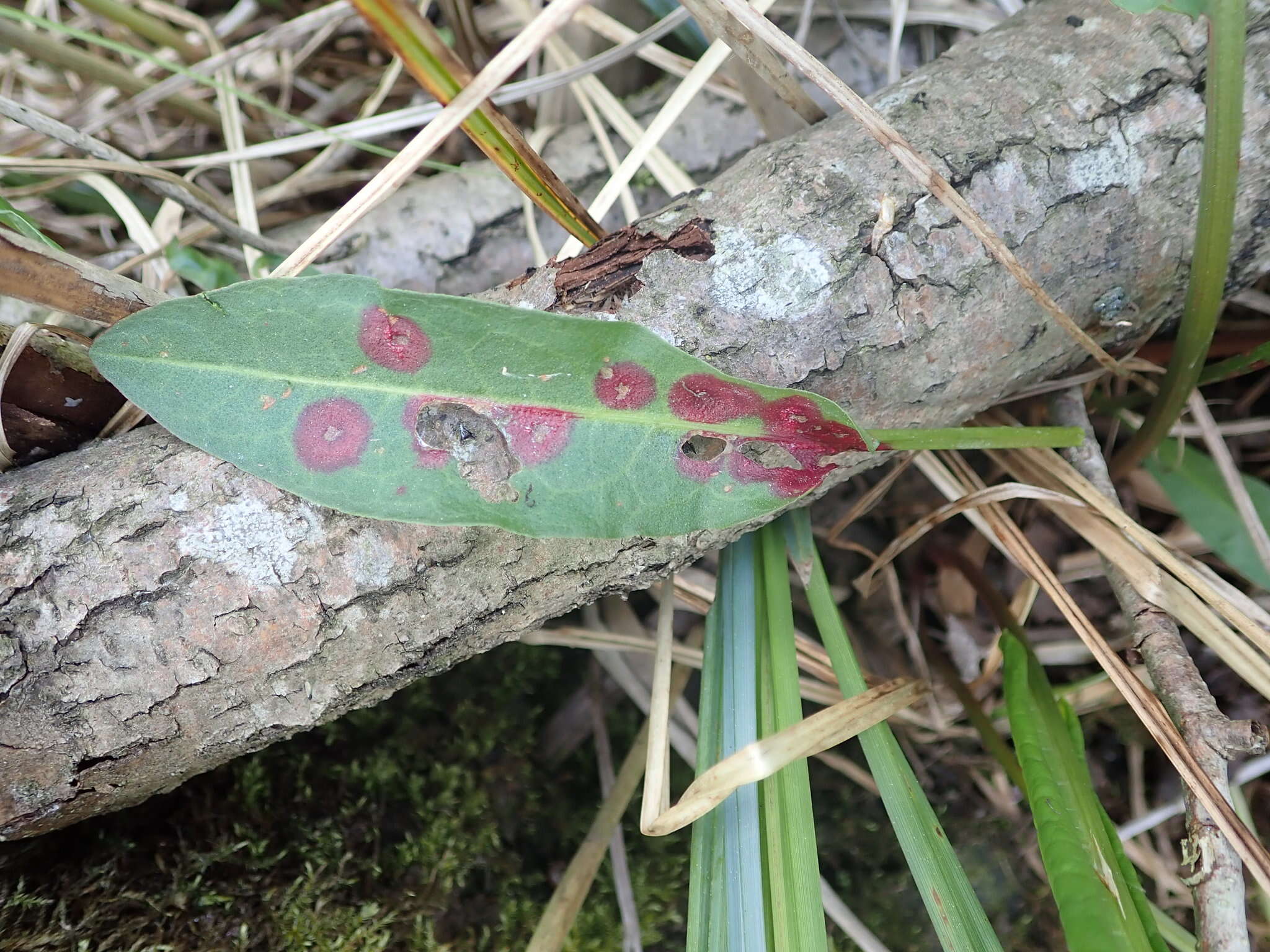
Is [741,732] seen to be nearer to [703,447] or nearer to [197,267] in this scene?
[703,447]

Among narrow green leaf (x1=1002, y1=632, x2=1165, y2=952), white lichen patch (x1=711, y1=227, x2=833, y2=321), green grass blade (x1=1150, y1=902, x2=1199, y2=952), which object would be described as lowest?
green grass blade (x1=1150, y1=902, x2=1199, y2=952)

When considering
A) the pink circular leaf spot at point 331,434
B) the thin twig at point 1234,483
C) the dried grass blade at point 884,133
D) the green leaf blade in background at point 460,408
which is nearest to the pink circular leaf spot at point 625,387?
the green leaf blade in background at point 460,408

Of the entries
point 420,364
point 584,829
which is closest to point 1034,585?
point 584,829

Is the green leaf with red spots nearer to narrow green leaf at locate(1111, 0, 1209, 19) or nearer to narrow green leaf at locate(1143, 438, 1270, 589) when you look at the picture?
narrow green leaf at locate(1111, 0, 1209, 19)

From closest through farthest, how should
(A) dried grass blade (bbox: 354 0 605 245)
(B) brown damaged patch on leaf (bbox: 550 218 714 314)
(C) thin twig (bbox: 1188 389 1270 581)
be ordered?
1. (A) dried grass blade (bbox: 354 0 605 245)
2. (B) brown damaged patch on leaf (bbox: 550 218 714 314)
3. (C) thin twig (bbox: 1188 389 1270 581)

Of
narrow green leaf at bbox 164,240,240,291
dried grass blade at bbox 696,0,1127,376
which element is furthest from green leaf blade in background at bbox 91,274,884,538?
narrow green leaf at bbox 164,240,240,291

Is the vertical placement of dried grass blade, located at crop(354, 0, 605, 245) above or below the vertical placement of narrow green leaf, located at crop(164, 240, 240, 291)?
below

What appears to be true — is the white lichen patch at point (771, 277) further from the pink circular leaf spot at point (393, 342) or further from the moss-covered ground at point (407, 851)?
the moss-covered ground at point (407, 851)

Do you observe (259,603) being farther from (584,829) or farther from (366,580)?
(584,829)
